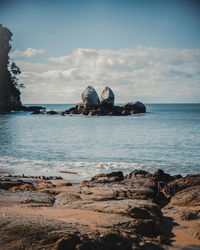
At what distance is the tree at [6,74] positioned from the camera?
5403 centimetres

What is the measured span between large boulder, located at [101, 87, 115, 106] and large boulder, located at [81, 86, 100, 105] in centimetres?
163

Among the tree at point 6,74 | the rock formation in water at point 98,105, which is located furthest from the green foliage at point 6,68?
the rock formation in water at point 98,105

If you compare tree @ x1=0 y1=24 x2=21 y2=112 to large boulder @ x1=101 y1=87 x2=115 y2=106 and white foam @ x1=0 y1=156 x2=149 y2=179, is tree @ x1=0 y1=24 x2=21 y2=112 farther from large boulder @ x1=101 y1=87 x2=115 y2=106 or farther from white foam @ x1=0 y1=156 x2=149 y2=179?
white foam @ x1=0 y1=156 x2=149 y2=179

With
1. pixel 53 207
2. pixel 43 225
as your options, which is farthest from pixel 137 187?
pixel 43 225

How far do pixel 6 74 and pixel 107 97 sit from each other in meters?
22.6

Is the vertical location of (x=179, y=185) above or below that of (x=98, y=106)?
below

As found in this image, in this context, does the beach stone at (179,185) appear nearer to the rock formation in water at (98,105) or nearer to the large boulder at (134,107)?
the rock formation in water at (98,105)

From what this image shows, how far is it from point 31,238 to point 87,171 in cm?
722

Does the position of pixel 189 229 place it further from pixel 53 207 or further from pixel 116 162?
pixel 116 162

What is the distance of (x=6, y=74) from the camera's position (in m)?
55.0

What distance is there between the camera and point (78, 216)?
3.81m

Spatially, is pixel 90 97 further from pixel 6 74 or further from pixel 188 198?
pixel 188 198

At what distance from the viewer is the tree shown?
177 feet

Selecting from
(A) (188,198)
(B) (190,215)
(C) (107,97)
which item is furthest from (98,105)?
(B) (190,215)
